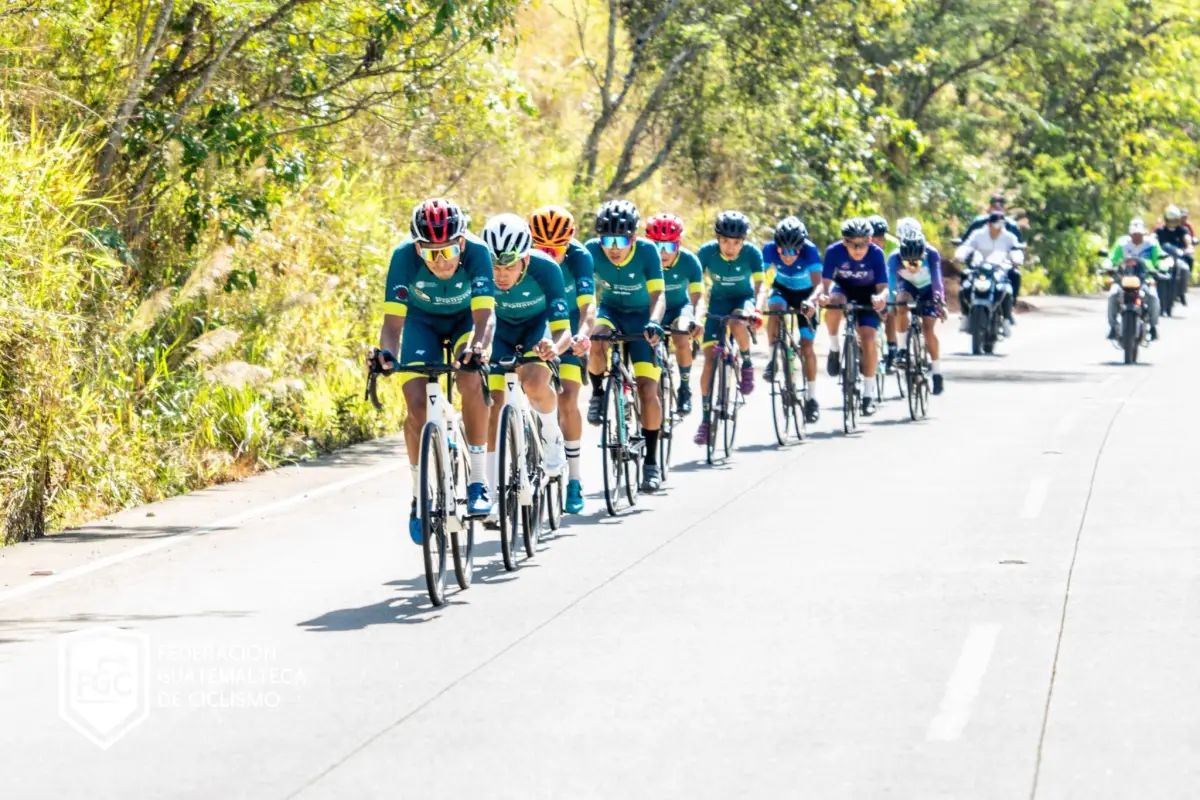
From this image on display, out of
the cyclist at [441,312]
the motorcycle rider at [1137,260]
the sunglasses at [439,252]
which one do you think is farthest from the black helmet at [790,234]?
the motorcycle rider at [1137,260]

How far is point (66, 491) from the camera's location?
12688 millimetres

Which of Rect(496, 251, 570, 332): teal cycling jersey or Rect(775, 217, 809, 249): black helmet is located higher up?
A: Rect(775, 217, 809, 249): black helmet

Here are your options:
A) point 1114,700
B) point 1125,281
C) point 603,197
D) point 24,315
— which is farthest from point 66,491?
point 1125,281

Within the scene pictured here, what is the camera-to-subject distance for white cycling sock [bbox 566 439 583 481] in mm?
12461

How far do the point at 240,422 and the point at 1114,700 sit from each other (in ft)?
30.2

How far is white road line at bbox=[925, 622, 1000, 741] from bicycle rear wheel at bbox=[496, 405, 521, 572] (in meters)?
2.66

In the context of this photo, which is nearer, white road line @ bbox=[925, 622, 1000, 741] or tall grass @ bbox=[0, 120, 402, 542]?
white road line @ bbox=[925, 622, 1000, 741]

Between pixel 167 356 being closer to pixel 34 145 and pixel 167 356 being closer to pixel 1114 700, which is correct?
pixel 34 145

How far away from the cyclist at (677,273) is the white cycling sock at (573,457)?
2167mm

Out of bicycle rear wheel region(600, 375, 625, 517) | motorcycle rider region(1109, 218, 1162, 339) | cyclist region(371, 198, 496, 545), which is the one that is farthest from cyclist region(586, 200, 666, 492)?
motorcycle rider region(1109, 218, 1162, 339)

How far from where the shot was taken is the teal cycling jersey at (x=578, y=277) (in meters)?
12.0

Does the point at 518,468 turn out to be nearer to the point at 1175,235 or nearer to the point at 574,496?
the point at 574,496

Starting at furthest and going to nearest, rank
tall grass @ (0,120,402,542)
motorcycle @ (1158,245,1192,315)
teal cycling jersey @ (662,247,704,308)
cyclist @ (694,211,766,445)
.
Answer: motorcycle @ (1158,245,1192,315) → cyclist @ (694,211,766,445) → teal cycling jersey @ (662,247,704,308) → tall grass @ (0,120,402,542)

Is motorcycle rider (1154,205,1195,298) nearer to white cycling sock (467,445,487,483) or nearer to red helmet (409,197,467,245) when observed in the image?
white cycling sock (467,445,487,483)
